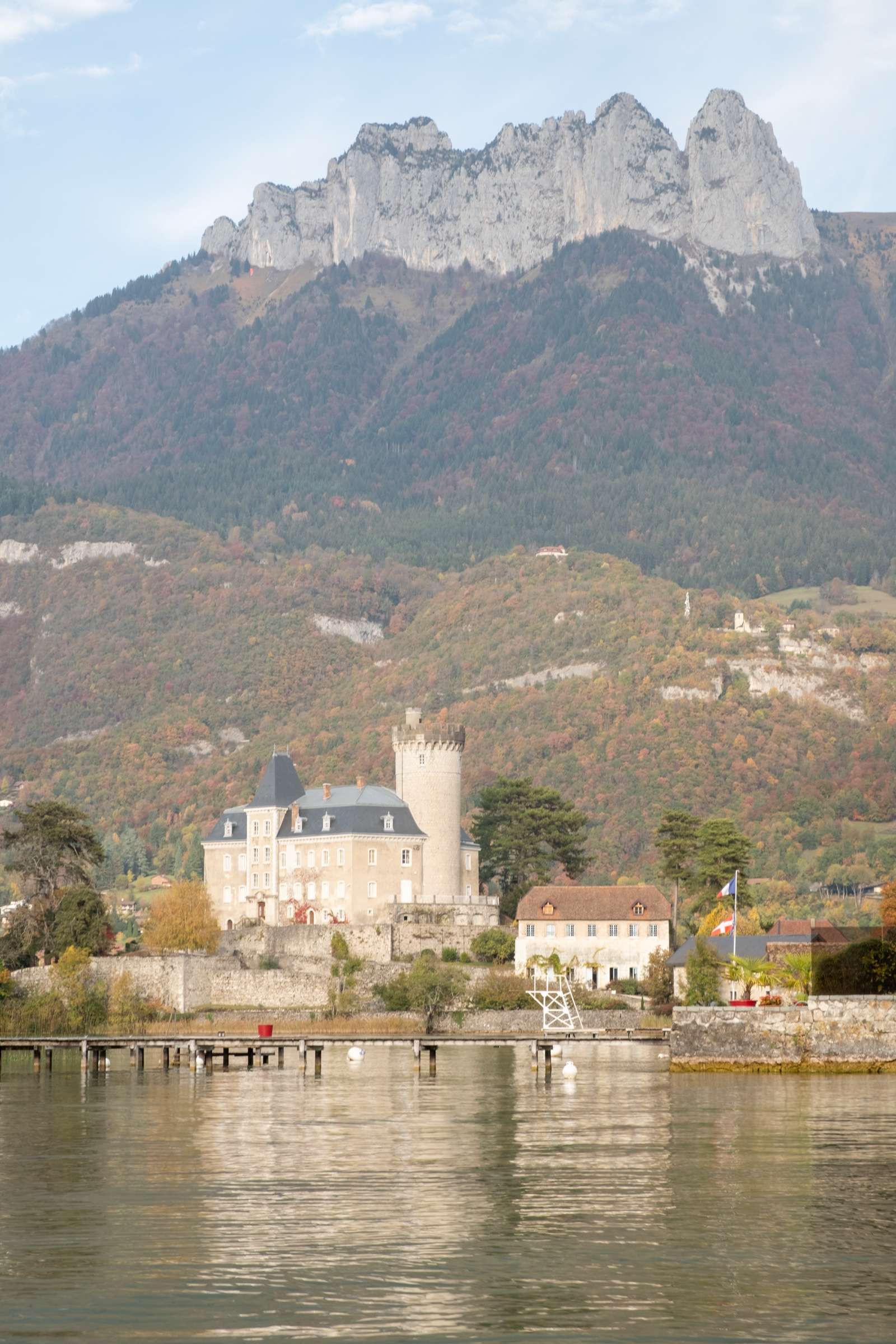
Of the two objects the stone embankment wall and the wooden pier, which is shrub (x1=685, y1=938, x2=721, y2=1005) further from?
the stone embankment wall

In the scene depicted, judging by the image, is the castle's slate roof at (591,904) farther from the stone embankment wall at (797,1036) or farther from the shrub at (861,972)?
the stone embankment wall at (797,1036)

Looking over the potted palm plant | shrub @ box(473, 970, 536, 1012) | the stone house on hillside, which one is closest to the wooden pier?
the potted palm plant

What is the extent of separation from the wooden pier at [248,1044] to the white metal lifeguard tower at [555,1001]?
19.9 feet

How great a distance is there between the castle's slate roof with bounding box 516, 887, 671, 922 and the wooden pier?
17177 mm

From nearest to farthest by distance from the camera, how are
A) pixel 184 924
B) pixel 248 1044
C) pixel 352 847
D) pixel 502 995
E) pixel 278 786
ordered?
pixel 248 1044
pixel 502 995
pixel 352 847
pixel 184 924
pixel 278 786

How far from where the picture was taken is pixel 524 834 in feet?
390

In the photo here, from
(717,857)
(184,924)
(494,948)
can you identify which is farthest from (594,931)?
(184,924)

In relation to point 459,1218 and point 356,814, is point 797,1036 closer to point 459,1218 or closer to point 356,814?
point 459,1218

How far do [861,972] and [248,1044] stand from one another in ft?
80.7

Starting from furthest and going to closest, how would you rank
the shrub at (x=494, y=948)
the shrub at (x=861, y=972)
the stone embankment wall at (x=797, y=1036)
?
1. the shrub at (x=494, y=948)
2. the shrub at (x=861, y=972)
3. the stone embankment wall at (x=797, y=1036)

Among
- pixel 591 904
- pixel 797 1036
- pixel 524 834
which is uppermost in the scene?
pixel 524 834

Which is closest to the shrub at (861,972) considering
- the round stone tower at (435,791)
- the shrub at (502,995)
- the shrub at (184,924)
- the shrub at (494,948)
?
the shrub at (502,995)

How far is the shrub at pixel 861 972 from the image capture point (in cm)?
6581

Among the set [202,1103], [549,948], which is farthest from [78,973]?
[202,1103]
